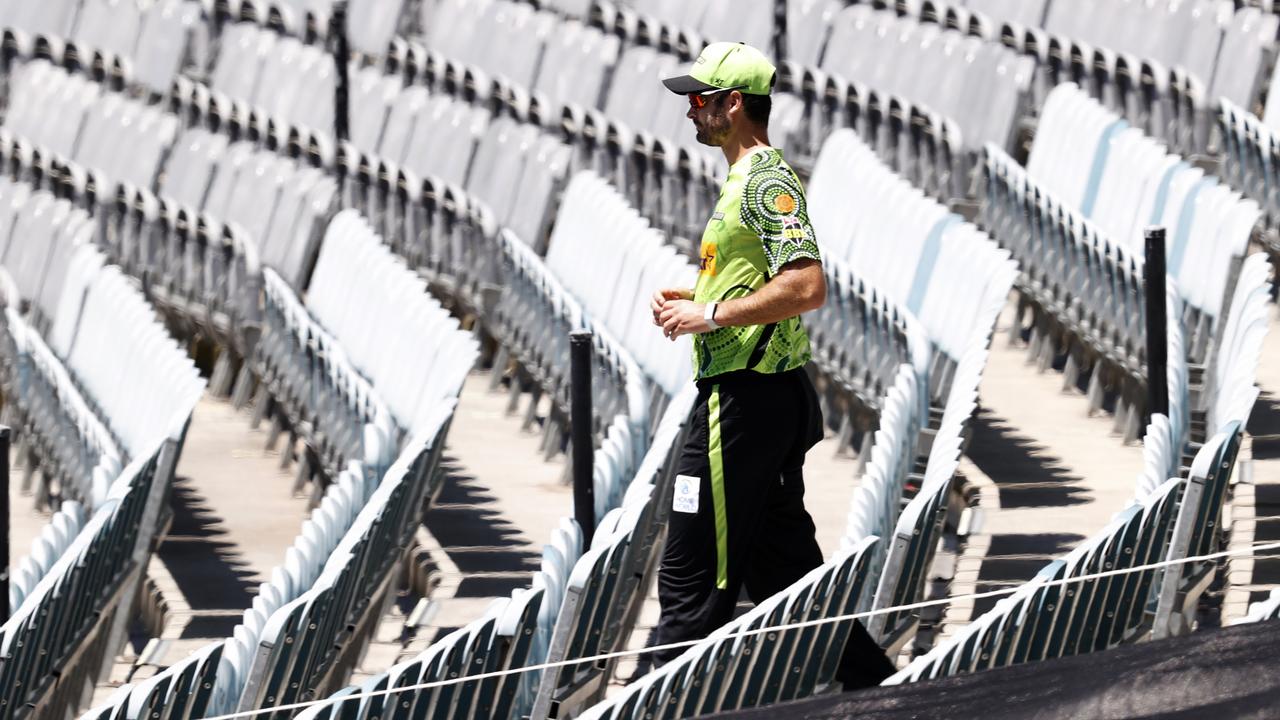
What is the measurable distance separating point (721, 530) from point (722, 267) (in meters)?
0.39

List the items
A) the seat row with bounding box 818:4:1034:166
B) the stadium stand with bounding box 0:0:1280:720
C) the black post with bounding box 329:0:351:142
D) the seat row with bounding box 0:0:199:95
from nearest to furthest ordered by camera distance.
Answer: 1. the stadium stand with bounding box 0:0:1280:720
2. the seat row with bounding box 818:4:1034:166
3. the black post with bounding box 329:0:351:142
4. the seat row with bounding box 0:0:199:95

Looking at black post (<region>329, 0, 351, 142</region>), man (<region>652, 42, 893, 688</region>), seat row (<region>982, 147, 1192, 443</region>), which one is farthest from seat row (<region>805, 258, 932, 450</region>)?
black post (<region>329, 0, 351, 142</region>)

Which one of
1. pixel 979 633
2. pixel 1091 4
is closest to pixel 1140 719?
pixel 979 633

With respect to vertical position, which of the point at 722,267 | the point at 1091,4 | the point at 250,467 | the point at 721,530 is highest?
the point at 1091,4

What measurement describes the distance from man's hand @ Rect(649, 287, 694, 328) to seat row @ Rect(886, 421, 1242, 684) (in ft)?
2.15

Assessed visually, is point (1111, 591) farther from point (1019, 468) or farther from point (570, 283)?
point (570, 283)

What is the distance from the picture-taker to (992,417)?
253 inches

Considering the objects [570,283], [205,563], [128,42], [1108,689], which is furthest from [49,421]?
[128,42]

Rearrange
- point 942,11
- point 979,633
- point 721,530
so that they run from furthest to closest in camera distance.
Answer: point 942,11
point 721,530
point 979,633

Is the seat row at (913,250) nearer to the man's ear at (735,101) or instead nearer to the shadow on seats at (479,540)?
the shadow on seats at (479,540)

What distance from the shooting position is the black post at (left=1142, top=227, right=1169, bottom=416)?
5113 mm

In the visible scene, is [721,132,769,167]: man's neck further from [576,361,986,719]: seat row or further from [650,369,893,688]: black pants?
[576,361,986,719]: seat row

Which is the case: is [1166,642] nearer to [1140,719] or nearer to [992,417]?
[1140,719]

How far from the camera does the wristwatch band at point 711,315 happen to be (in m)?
3.59
